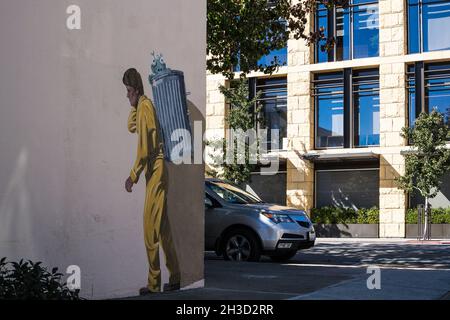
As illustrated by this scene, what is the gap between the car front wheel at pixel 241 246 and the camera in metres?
13.6

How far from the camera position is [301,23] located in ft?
56.1

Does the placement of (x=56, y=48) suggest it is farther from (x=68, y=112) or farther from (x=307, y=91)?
(x=307, y=91)

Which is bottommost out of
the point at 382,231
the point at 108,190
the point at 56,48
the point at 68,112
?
the point at 382,231

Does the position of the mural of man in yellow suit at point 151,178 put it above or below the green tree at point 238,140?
below

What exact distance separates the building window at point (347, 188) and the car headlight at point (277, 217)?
1803cm

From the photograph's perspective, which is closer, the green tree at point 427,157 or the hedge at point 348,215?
the green tree at point 427,157

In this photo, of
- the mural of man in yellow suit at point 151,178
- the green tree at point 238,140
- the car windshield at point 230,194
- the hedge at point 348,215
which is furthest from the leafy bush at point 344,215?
the mural of man in yellow suit at point 151,178

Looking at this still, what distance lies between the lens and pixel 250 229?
1368 cm

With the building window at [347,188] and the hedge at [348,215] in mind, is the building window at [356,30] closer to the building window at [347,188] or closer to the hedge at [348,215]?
the building window at [347,188]

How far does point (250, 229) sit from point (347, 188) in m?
18.7

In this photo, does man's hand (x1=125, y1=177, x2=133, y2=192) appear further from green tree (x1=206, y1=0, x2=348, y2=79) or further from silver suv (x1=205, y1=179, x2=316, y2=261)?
green tree (x1=206, y1=0, x2=348, y2=79)
